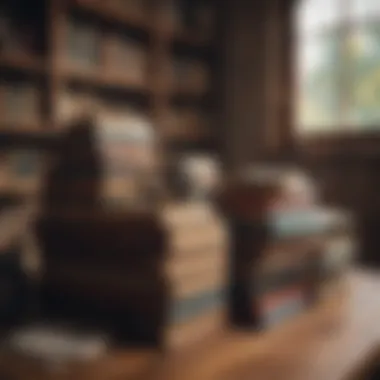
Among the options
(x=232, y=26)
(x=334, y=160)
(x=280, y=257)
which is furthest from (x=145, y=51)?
(x=280, y=257)

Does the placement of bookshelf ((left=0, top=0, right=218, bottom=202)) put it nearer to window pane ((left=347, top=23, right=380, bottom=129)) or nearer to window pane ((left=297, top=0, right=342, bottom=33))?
window pane ((left=297, top=0, right=342, bottom=33))

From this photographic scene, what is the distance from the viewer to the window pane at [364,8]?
3.08 m

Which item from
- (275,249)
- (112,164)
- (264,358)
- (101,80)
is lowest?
(264,358)

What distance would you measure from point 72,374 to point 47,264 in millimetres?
327

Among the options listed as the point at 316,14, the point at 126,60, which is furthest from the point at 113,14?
the point at 316,14

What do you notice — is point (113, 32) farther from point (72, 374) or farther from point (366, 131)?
point (72, 374)

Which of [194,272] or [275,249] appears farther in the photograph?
[275,249]

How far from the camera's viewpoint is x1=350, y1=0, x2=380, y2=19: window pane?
308 centimetres

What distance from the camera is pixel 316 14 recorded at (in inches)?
126

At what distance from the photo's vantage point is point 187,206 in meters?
0.95

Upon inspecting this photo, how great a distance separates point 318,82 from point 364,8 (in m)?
0.43

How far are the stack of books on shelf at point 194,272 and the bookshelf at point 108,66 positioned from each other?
0.81 metres

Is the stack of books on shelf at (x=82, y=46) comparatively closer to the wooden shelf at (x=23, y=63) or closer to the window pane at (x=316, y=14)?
the wooden shelf at (x=23, y=63)

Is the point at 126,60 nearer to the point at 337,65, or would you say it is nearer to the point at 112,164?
the point at 337,65
